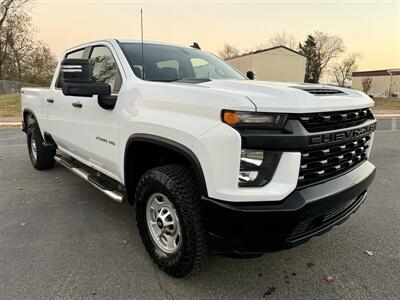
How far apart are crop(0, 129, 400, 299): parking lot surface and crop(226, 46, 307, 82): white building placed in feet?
125

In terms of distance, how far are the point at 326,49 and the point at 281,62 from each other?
37008 millimetres

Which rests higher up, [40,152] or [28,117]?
[28,117]

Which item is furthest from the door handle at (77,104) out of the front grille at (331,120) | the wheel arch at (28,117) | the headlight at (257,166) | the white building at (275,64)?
the white building at (275,64)

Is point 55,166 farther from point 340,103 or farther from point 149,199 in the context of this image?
point 340,103

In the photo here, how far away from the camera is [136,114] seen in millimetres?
2791

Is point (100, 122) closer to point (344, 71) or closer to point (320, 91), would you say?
point (320, 91)

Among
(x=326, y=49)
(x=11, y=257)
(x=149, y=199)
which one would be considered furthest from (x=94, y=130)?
(x=326, y=49)

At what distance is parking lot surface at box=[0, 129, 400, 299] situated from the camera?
2.53m

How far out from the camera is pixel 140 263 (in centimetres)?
291

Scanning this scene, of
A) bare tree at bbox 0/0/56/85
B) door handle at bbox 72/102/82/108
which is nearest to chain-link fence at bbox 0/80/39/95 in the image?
bare tree at bbox 0/0/56/85

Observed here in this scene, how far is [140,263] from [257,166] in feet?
4.89

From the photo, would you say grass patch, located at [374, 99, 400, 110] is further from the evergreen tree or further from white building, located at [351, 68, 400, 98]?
the evergreen tree

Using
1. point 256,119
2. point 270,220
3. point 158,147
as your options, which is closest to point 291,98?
point 256,119

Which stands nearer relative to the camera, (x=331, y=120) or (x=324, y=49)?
(x=331, y=120)
